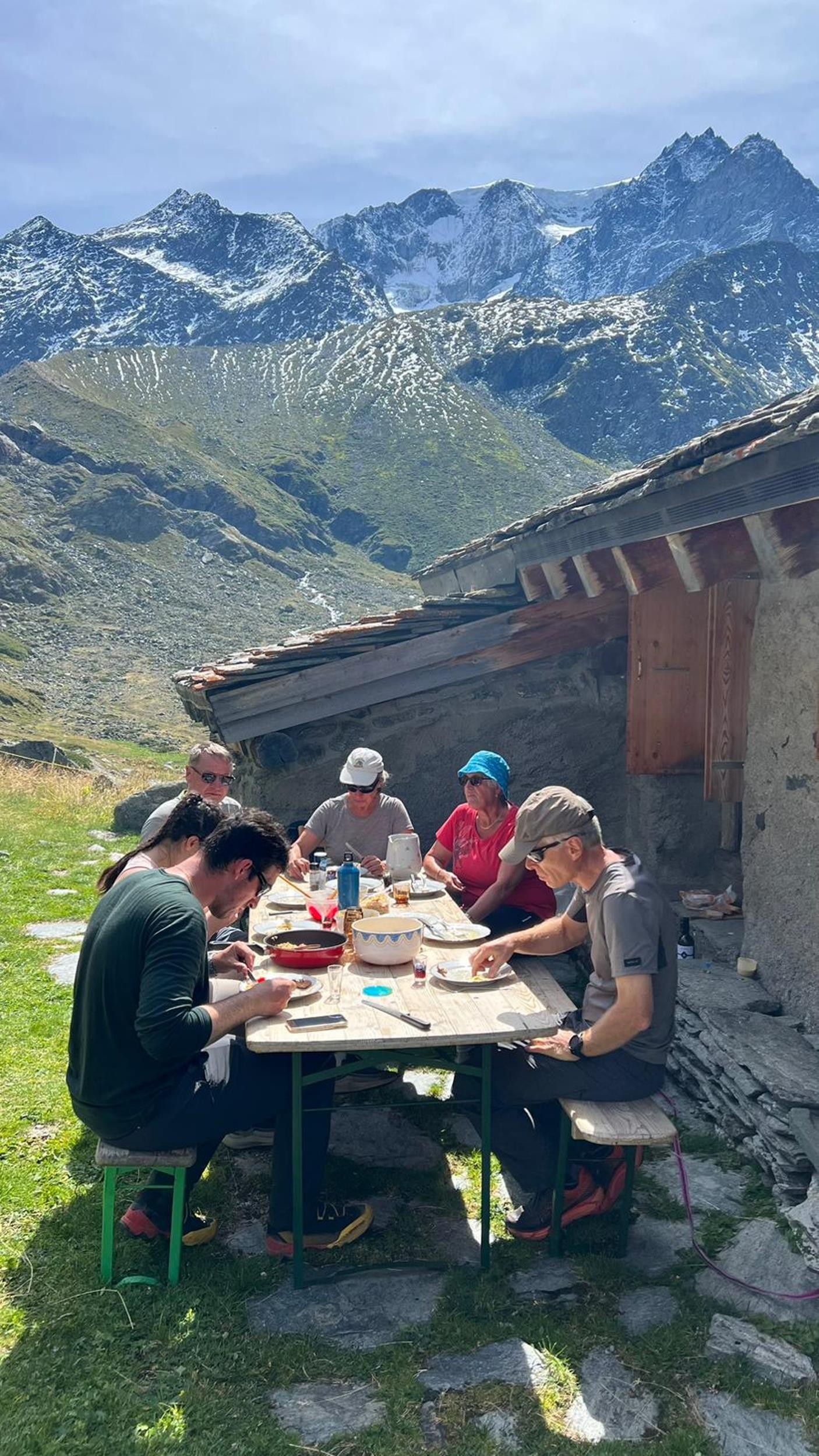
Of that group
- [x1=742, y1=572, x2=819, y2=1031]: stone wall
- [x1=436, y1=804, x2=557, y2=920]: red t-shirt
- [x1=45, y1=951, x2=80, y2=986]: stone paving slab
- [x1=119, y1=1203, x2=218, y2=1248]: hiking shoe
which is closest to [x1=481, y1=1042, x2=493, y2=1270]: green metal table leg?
[x1=119, y1=1203, x2=218, y2=1248]: hiking shoe

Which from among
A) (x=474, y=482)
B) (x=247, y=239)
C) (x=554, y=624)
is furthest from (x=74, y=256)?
(x=554, y=624)

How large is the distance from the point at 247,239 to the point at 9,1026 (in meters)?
185

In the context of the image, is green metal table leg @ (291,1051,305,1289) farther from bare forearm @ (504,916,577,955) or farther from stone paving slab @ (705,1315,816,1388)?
stone paving slab @ (705,1315,816,1388)

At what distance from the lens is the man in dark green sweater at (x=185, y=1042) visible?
10.4ft

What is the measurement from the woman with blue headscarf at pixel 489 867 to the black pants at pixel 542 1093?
4.12 feet

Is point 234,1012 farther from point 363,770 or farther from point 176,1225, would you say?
point 363,770

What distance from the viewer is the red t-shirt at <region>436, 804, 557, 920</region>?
5.21 m

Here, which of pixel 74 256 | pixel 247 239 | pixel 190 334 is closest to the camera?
pixel 190 334

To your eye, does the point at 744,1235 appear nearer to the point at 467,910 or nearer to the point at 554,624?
the point at 467,910

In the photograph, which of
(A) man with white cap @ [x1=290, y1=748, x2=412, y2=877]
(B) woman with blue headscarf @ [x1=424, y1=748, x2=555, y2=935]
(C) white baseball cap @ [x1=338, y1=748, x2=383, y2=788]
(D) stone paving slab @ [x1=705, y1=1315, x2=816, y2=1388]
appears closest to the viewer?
(D) stone paving slab @ [x1=705, y1=1315, x2=816, y2=1388]

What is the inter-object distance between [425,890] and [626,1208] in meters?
1.82

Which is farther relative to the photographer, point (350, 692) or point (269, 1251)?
point (350, 692)

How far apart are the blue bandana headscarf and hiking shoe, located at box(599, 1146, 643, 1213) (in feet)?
6.58

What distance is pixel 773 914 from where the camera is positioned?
17.3 feet
